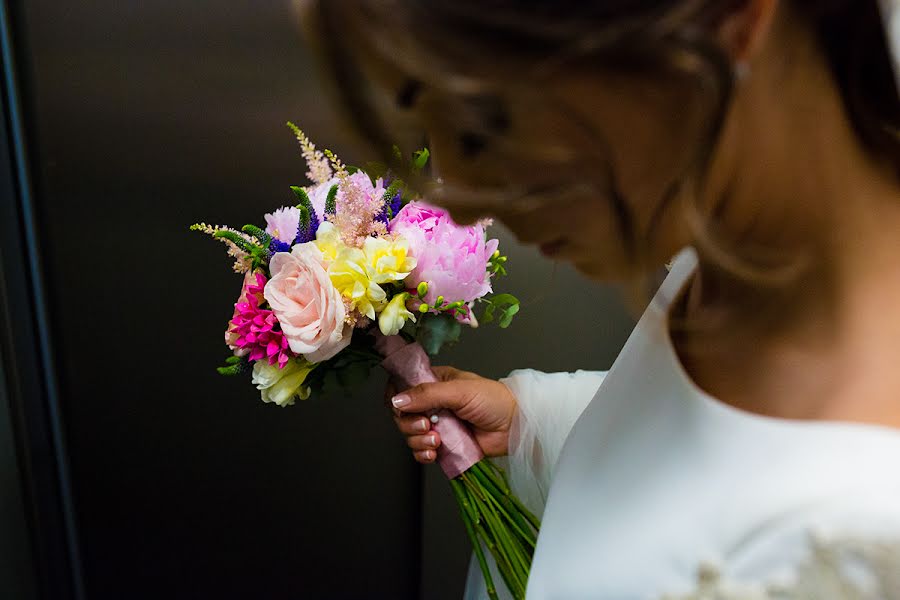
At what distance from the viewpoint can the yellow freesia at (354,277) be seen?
0.59 metres

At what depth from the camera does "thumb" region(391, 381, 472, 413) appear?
663 millimetres

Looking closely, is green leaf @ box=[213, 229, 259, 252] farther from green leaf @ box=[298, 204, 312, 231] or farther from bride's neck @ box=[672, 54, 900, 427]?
bride's neck @ box=[672, 54, 900, 427]

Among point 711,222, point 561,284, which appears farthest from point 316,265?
point 561,284

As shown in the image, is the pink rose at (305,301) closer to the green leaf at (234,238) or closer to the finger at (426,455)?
the green leaf at (234,238)

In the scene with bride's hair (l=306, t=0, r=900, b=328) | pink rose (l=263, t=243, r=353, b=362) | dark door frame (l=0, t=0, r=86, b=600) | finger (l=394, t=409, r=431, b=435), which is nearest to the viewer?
bride's hair (l=306, t=0, r=900, b=328)

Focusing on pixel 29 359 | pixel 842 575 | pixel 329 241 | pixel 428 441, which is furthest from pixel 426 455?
pixel 29 359

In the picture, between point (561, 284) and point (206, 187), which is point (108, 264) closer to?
point (206, 187)

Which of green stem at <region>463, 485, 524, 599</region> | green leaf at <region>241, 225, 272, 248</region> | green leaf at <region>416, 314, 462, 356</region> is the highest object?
green leaf at <region>241, 225, 272, 248</region>

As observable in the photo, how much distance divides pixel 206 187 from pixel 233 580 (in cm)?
63

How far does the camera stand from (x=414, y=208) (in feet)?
2.11

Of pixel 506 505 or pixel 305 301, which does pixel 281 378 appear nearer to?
pixel 305 301

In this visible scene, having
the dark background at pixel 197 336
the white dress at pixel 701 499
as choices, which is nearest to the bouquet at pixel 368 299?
Result: the white dress at pixel 701 499

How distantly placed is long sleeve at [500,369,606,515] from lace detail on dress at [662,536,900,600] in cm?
36

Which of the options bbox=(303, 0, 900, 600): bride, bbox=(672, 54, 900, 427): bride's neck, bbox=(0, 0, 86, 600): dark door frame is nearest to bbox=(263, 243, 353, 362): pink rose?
bbox=(303, 0, 900, 600): bride
